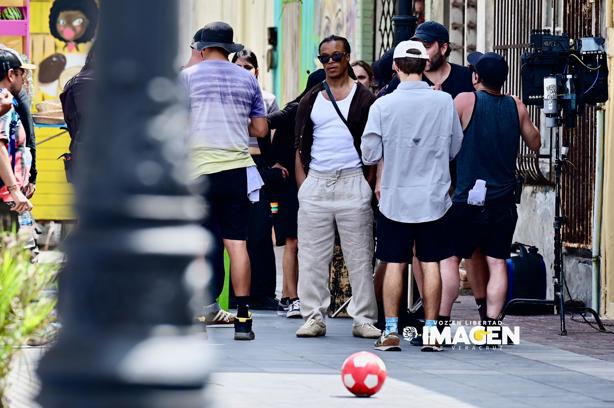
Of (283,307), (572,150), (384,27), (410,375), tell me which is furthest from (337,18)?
(410,375)

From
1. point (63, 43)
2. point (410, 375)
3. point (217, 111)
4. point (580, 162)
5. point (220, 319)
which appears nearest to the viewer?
point (410, 375)

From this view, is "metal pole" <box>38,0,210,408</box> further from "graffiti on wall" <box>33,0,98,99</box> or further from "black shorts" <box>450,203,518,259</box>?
"graffiti on wall" <box>33,0,98,99</box>

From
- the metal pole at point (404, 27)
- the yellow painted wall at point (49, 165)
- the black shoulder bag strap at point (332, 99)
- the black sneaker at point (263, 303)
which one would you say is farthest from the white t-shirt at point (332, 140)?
the yellow painted wall at point (49, 165)

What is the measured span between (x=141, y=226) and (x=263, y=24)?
31672mm

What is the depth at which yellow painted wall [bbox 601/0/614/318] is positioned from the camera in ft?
45.2

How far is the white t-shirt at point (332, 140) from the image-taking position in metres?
11.3

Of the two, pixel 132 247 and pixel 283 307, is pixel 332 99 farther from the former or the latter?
pixel 132 247

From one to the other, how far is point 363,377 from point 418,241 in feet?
8.46

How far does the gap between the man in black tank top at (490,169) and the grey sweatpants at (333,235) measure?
24.9 inches

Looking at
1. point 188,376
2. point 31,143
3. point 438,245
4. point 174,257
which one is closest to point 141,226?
point 174,257

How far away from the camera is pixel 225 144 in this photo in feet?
36.0

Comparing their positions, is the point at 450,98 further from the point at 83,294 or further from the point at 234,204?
the point at 83,294

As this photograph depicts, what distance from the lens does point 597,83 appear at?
12633 millimetres

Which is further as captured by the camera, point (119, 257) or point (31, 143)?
point (31, 143)
